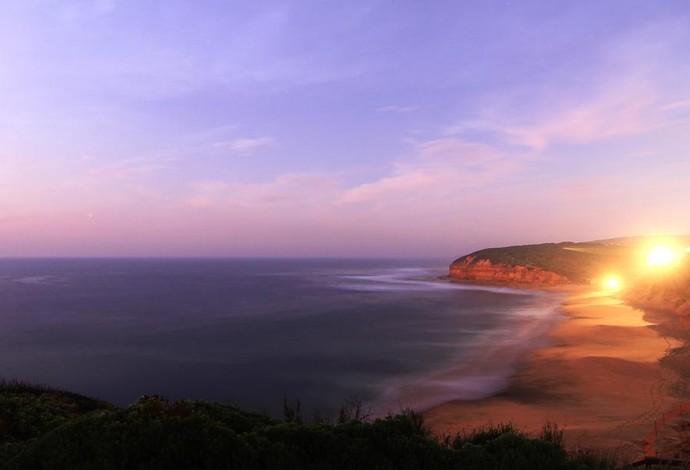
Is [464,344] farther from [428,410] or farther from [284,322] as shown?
[284,322]

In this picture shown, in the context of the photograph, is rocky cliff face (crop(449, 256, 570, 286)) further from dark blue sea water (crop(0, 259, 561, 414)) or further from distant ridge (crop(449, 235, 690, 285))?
dark blue sea water (crop(0, 259, 561, 414))

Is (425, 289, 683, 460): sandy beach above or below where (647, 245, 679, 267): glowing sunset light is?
below

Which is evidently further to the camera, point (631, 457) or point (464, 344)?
point (464, 344)

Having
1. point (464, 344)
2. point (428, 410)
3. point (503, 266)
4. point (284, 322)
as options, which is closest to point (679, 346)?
point (464, 344)

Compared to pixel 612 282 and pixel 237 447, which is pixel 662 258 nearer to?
pixel 612 282

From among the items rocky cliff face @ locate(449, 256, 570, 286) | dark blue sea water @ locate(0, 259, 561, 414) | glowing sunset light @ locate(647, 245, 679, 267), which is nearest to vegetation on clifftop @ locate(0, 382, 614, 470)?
dark blue sea water @ locate(0, 259, 561, 414)

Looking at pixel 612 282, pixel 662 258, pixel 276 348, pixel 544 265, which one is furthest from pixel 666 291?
pixel 544 265

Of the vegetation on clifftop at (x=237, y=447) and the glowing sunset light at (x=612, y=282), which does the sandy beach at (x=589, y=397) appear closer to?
the vegetation on clifftop at (x=237, y=447)
